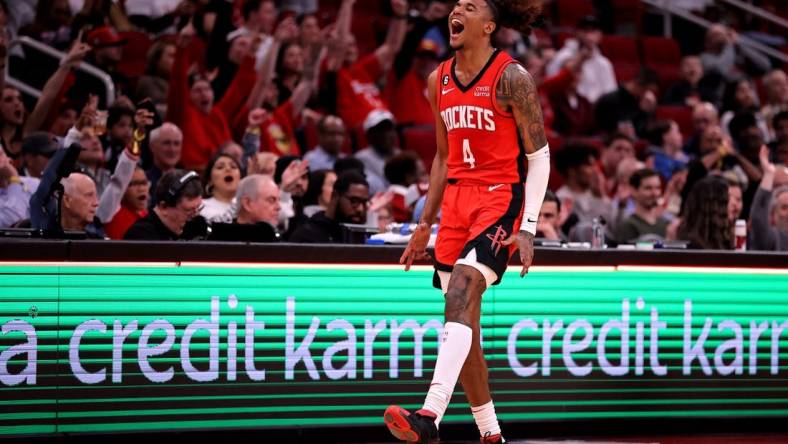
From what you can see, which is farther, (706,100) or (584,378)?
(706,100)

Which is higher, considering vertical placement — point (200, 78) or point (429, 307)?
point (200, 78)

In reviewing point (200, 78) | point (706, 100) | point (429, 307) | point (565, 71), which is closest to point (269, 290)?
point (429, 307)

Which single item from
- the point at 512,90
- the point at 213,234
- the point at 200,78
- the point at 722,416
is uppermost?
the point at 200,78

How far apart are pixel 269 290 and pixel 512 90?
2.01 meters

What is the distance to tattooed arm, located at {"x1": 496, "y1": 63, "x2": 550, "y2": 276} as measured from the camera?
575 cm

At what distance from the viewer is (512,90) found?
575 centimetres

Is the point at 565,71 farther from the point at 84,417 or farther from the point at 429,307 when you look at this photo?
the point at 84,417

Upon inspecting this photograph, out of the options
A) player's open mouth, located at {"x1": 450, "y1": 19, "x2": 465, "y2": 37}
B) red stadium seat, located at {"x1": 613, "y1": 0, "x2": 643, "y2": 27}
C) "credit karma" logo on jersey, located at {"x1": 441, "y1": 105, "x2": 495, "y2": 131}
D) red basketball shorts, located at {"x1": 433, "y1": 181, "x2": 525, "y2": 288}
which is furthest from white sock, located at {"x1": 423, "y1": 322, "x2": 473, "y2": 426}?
red stadium seat, located at {"x1": 613, "y1": 0, "x2": 643, "y2": 27}

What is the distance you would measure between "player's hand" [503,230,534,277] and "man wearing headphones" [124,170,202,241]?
2.64 metres

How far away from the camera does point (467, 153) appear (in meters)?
5.89

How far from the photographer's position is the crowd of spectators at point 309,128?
8.36 metres

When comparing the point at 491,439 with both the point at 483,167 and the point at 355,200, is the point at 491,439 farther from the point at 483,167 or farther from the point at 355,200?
the point at 355,200

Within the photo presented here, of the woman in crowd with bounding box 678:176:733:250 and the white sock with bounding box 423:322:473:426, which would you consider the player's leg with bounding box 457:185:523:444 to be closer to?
the white sock with bounding box 423:322:473:426

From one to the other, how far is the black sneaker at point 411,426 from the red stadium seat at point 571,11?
39.4 feet
